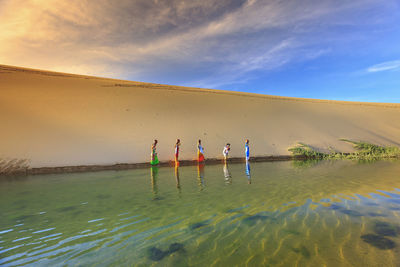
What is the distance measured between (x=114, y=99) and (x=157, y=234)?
813 inches

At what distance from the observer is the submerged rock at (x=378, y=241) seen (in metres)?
3.36

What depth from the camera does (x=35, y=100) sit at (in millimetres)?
19844

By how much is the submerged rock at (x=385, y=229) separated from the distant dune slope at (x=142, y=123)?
1362 cm

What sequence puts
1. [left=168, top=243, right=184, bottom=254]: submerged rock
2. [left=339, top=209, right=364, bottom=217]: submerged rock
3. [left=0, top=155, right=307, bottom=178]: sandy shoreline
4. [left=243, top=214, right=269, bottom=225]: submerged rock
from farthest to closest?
[left=0, top=155, right=307, bottom=178]: sandy shoreline < [left=339, top=209, right=364, bottom=217]: submerged rock < [left=243, top=214, right=269, bottom=225]: submerged rock < [left=168, top=243, right=184, bottom=254]: submerged rock

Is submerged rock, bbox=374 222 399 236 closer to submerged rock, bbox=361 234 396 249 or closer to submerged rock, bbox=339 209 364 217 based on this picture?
submerged rock, bbox=361 234 396 249

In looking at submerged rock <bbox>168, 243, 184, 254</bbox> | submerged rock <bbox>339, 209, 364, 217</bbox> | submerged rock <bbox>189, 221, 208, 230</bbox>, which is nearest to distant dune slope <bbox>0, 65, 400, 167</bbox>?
submerged rock <bbox>189, 221, 208, 230</bbox>

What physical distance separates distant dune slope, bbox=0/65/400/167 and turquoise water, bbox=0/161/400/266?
371 inches

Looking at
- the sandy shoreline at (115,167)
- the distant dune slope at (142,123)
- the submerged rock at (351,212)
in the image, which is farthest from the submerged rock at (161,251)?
the distant dune slope at (142,123)

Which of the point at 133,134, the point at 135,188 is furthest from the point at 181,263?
the point at 133,134

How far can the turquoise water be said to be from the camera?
3.28m

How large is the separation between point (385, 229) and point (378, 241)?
0.60 meters

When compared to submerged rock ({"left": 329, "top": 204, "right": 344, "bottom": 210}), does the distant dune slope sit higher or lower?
higher

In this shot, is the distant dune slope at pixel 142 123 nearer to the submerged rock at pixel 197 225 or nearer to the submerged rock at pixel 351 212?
the submerged rock at pixel 197 225

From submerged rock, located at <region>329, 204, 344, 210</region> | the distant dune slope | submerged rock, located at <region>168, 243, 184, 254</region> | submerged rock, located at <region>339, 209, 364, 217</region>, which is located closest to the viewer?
submerged rock, located at <region>168, 243, 184, 254</region>
